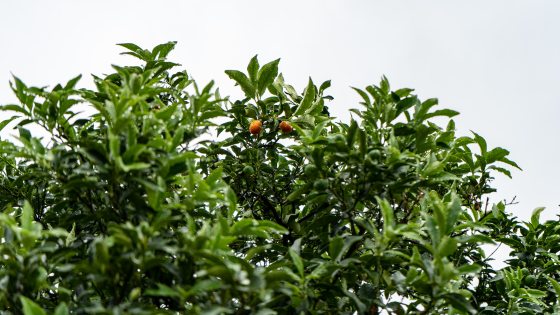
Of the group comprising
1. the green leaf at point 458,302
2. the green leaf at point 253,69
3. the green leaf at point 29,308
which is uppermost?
the green leaf at point 253,69

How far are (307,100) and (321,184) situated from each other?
119cm

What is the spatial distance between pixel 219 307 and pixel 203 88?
1.35 meters

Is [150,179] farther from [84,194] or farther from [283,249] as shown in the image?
[283,249]

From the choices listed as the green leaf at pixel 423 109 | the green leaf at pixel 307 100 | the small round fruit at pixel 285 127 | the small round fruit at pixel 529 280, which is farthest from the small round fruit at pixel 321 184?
the small round fruit at pixel 529 280

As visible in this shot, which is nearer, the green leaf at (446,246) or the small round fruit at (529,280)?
the green leaf at (446,246)

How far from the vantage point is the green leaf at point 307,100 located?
15.8 feet

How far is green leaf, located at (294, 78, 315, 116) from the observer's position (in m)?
4.82

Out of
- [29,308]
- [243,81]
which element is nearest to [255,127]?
[243,81]

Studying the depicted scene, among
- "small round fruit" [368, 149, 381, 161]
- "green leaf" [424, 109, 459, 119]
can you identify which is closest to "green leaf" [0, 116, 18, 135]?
"small round fruit" [368, 149, 381, 161]

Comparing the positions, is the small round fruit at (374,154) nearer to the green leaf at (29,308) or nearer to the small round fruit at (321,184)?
the small round fruit at (321,184)

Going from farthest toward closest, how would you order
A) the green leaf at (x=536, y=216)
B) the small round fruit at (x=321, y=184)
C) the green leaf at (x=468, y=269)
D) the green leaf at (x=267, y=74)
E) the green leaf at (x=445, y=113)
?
the green leaf at (x=536, y=216)
the green leaf at (x=267, y=74)
the green leaf at (x=445, y=113)
the small round fruit at (x=321, y=184)
the green leaf at (x=468, y=269)

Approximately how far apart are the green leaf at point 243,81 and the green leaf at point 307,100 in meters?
0.35

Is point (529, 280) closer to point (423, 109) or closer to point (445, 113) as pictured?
point (445, 113)

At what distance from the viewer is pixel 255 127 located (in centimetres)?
479
